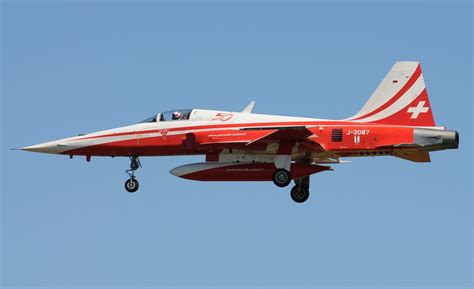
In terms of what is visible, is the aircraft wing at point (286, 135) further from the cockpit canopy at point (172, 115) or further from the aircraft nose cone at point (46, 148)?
the aircraft nose cone at point (46, 148)

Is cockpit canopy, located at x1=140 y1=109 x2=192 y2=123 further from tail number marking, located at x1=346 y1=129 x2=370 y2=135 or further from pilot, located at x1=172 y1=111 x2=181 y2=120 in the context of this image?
tail number marking, located at x1=346 y1=129 x2=370 y2=135

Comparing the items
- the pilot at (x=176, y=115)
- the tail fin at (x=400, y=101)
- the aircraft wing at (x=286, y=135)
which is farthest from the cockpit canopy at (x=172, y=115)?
the tail fin at (x=400, y=101)

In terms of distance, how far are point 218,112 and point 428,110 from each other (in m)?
7.35

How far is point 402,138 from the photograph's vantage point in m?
44.1

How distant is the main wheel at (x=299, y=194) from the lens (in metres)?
46.8

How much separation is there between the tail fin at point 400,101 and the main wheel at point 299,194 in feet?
10.9

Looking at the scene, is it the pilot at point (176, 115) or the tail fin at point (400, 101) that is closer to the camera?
the tail fin at point (400, 101)

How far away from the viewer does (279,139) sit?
44562 millimetres

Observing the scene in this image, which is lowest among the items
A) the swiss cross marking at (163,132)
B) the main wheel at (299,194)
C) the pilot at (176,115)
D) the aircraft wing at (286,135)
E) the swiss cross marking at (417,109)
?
the main wheel at (299,194)

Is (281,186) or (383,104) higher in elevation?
(383,104)

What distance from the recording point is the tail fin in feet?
146

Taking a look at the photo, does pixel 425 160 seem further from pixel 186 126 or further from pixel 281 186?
pixel 186 126

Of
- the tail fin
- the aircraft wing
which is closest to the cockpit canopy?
the aircraft wing

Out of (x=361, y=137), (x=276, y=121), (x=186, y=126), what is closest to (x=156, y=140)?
(x=186, y=126)
